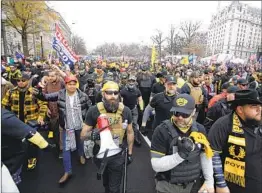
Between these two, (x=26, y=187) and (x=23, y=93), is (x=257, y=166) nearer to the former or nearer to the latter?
(x=26, y=187)

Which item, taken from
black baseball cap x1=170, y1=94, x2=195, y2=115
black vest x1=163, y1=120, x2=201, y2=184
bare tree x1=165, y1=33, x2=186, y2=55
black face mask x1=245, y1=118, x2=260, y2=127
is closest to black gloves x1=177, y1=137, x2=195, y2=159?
black vest x1=163, y1=120, x2=201, y2=184

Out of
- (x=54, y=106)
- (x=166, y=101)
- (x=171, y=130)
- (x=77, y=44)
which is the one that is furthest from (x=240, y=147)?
(x=77, y=44)

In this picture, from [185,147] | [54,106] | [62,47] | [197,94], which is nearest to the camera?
[185,147]

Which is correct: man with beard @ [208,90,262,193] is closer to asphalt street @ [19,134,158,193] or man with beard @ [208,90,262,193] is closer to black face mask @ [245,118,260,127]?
black face mask @ [245,118,260,127]

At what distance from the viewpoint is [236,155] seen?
100 inches

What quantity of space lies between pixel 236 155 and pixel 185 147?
0.71 m

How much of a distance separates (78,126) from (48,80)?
1593mm

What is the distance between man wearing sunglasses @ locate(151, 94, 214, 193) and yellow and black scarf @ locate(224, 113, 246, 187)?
0.85 ft

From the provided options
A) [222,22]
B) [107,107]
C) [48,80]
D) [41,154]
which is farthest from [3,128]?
[222,22]

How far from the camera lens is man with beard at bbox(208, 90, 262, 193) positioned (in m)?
2.50

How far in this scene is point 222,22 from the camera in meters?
141

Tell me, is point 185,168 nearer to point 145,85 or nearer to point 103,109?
point 103,109

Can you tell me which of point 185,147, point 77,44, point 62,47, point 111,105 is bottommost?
point 185,147

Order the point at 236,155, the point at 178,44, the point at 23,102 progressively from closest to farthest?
1. the point at 236,155
2. the point at 23,102
3. the point at 178,44
